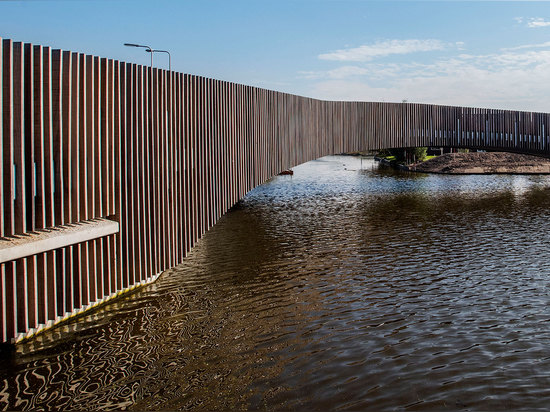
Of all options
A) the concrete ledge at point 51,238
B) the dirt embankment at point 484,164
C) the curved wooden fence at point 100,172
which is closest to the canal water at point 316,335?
the curved wooden fence at point 100,172

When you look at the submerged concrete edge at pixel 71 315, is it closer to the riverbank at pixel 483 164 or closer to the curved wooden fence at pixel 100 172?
the curved wooden fence at pixel 100 172

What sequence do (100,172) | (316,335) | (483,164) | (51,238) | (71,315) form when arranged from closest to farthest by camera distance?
(51,238) → (316,335) → (71,315) → (100,172) → (483,164)

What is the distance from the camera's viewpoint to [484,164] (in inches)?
1919

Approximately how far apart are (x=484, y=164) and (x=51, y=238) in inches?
1842

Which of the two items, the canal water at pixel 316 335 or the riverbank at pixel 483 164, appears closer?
the canal water at pixel 316 335

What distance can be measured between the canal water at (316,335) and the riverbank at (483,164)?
1250 inches

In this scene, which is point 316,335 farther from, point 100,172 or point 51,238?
point 100,172

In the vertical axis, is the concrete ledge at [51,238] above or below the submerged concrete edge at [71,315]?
above

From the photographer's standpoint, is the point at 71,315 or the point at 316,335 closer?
the point at 316,335

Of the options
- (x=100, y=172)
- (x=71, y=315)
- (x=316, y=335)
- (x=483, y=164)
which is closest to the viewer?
(x=316, y=335)

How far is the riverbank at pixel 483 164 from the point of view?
47.1 m

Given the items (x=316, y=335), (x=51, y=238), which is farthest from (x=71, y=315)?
(x=316, y=335)

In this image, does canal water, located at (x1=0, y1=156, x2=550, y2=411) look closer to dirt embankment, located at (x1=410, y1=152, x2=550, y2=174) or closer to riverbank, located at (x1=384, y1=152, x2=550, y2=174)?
riverbank, located at (x1=384, y1=152, x2=550, y2=174)

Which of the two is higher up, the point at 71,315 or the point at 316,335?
the point at 71,315
